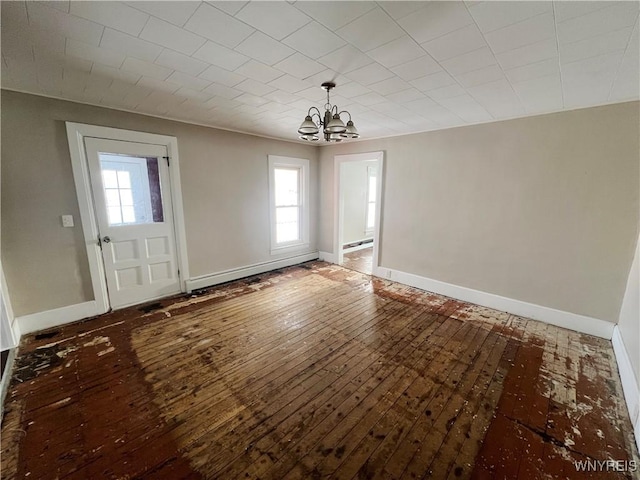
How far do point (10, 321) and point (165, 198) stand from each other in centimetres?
197

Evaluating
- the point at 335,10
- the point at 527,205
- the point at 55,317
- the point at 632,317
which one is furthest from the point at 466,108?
the point at 55,317

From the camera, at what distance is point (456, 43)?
1638 millimetres

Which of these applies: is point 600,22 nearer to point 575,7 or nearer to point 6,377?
point 575,7

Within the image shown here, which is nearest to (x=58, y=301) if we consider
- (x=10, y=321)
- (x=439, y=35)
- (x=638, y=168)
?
(x=10, y=321)

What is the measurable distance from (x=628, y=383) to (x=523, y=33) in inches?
107

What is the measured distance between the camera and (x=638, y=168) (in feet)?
8.24

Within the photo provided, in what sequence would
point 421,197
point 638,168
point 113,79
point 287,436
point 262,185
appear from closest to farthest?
point 287,436 → point 113,79 → point 638,168 → point 421,197 → point 262,185

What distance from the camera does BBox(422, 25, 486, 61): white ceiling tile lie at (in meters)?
1.52

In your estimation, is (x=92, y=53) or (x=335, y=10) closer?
(x=335, y=10)

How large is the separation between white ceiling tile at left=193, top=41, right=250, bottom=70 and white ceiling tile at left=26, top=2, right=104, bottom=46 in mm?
557

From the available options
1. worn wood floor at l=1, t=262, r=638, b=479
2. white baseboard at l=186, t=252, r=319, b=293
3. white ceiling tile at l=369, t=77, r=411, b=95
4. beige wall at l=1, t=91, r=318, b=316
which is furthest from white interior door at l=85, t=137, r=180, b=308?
white ceiling tile at l=369, t=77, r=411, b=95

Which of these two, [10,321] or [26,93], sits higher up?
[26,93]

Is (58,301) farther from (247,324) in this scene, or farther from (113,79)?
(113,79)

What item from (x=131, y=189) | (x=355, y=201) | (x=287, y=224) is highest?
(x=131, y=189)
